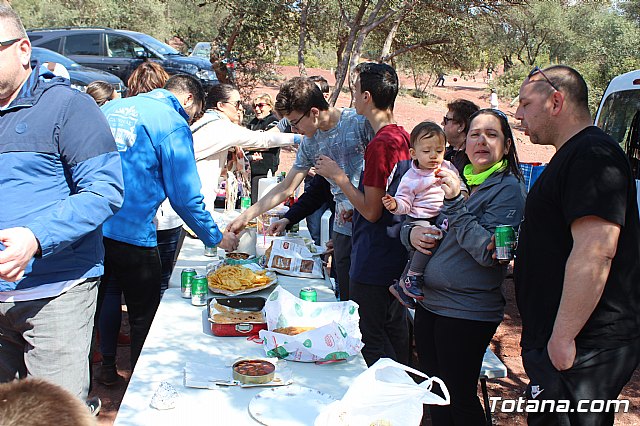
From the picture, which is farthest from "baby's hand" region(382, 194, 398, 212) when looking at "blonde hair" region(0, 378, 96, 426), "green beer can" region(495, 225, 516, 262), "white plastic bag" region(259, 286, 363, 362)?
"blonde hair" region(0, 378, 96, 426)

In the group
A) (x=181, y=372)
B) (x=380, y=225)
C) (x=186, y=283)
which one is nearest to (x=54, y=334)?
(x=181, y=372)

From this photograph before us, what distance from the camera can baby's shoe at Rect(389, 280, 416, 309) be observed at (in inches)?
116

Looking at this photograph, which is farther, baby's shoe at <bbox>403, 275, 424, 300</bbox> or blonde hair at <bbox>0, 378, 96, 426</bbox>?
baby's shoe at <bbox>403, 275, 424, 300</bbox>

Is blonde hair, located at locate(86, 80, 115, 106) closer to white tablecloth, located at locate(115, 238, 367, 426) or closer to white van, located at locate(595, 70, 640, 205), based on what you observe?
white tablecloth, located at locate(115, 238, 367, 426)

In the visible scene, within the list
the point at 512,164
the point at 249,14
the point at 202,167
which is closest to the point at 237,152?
the point at 202,167

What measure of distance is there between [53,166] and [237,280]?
1239 mm

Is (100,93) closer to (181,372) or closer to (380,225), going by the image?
(380,225)

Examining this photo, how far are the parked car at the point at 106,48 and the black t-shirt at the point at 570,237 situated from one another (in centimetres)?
1393

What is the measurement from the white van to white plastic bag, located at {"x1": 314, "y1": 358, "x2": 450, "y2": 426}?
4417mm

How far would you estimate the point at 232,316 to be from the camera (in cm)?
285

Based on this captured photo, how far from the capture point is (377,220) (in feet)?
10.8

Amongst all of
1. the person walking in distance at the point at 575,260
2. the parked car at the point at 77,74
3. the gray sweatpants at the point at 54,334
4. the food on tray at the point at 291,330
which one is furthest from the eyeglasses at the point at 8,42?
the parked car at the point at 77,74

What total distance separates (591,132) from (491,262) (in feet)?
2.24

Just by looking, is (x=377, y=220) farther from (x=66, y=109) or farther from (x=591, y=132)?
(x=66, y=109)
